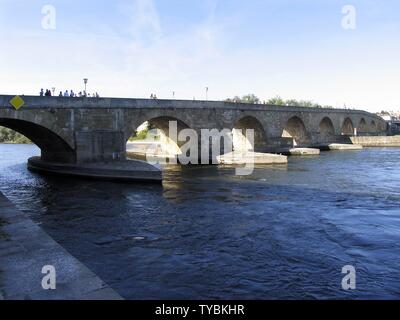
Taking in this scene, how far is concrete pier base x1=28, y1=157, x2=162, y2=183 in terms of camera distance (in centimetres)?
2605

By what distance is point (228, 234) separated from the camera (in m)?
13.6

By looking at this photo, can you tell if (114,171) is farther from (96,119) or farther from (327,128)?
(327,128)

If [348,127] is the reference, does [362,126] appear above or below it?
above

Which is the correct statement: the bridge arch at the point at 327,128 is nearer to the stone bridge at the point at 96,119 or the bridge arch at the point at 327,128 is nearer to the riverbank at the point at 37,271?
the stone bridge at the point at 96,119

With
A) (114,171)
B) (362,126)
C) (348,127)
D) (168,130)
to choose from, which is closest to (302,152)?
(168,130)

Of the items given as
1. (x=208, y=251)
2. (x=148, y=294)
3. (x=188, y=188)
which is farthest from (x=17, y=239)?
(x=188, y=188)

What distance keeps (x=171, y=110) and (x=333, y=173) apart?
1539cm

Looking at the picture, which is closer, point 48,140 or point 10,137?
point 48,140

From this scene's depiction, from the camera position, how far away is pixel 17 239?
29.3ft

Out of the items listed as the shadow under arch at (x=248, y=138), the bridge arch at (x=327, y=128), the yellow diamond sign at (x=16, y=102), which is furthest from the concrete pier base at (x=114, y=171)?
the bridge arch at (x=327, y=128)

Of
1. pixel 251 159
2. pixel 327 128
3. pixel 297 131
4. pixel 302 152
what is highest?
pixel 327 128

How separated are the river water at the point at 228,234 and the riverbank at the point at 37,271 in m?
1.65

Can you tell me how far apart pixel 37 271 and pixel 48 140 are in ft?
85.3
